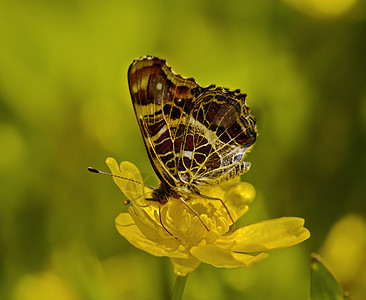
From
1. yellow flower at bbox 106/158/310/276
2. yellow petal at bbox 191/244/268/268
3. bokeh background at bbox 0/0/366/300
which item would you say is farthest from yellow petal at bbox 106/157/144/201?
yellow petal at bbox 191/244/268/268

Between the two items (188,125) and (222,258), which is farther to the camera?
(188,125)

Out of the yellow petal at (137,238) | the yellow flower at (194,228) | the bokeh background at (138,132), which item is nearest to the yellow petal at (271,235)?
the yellow flower at (194,228)

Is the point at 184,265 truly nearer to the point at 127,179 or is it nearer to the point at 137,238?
the point at 137,238

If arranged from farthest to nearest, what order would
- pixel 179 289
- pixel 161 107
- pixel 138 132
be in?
pixel 138 132
pixel 161 107
pixel 179 289

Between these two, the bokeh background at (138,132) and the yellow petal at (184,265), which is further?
the bokeh background at (138,132)

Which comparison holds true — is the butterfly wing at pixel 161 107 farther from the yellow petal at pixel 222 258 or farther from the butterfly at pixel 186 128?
the yellow petal at pixel 222 258

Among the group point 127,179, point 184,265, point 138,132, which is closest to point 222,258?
point 184,265

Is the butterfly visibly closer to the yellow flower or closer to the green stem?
the yellow flower

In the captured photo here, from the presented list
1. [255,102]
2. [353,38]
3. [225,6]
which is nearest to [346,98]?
[353,38]
